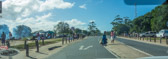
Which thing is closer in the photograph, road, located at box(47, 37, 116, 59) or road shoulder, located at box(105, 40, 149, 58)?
road, located at box(47, 37, 116, 59)

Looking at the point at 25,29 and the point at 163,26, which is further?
the point at 163,26

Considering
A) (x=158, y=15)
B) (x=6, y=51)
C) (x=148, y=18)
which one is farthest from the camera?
(x=148, y=18)

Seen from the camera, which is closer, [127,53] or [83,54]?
[83,54]

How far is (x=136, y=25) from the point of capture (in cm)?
6900

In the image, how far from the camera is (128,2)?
5.89 meters

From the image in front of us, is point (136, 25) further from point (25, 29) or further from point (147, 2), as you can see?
point (147, 2)

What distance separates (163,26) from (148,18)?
18.4 m

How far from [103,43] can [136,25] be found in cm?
4756

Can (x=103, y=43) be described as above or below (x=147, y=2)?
below

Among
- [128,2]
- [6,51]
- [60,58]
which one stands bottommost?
[60,58]

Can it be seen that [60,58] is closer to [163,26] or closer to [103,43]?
[103,43]

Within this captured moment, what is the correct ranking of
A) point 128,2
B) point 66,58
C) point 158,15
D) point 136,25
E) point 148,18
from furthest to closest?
point 136,25
point 148,18
point 158,15
point 66,58
point 128,2

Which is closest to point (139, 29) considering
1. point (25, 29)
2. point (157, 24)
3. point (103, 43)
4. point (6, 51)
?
point (157, 24)

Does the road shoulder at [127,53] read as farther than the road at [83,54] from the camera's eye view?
Yes
